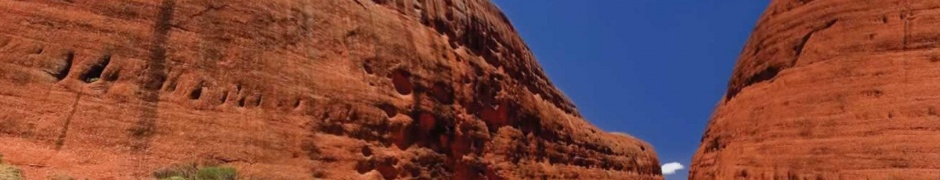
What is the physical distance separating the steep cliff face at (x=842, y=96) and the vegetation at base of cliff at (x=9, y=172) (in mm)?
14363

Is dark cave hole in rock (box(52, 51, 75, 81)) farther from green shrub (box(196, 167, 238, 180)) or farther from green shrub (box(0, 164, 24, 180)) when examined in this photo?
green shrub (box(196, 167, 238, 180))

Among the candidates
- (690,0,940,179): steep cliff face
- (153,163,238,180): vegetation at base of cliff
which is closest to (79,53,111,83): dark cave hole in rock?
(153,163,238,180): vegetation at base of cliff

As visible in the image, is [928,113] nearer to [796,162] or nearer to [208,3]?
[796,162]

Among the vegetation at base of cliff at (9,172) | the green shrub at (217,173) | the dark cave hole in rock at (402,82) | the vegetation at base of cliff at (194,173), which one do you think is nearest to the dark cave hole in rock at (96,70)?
the vegetation at base of cliff at (194,173)

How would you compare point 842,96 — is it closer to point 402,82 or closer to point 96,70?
point 402,82

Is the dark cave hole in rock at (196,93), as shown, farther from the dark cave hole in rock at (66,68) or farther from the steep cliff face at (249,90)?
the dark cave hole in rock at (66,68)

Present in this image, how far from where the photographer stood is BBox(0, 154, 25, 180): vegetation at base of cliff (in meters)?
11.4

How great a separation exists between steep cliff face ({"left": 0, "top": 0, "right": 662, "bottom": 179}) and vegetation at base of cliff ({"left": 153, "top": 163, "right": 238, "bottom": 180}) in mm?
151

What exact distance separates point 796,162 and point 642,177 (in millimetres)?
17459

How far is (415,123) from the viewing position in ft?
62.4

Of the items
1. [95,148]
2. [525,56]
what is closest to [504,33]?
[525,56]

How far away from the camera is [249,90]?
15266mm

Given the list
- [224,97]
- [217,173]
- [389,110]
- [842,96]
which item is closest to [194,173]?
[217,173]

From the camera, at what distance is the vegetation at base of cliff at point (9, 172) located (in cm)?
1138
